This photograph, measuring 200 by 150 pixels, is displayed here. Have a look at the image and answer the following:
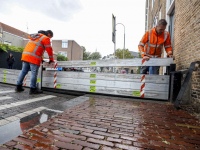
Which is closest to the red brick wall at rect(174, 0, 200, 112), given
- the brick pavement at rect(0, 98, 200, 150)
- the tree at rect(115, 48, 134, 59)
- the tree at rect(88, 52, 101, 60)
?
the brick pavement at rect(0, 98, 200, 150)

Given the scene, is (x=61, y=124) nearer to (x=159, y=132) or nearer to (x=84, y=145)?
(x=84, y=145)

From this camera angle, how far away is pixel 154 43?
4.33 m

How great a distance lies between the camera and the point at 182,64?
452 centimetres

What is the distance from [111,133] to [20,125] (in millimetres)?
1398

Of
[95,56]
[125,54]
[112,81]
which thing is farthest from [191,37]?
[95,56]

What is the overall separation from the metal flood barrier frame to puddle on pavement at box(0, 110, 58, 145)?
7.26ft

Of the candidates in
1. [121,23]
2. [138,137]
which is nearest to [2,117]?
[138,137]

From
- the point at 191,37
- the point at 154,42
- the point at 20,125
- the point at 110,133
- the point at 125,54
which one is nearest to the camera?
the point at 110,133

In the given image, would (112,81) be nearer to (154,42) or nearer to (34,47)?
(154,42)

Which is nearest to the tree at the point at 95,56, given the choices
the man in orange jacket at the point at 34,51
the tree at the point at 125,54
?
the tree at the point at 125,54

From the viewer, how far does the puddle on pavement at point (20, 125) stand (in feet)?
5.74

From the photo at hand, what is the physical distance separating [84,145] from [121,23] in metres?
25.7

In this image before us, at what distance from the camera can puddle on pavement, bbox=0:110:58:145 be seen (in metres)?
1.75

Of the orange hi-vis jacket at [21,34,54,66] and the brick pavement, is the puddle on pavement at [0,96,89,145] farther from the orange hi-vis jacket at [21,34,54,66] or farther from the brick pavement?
the orange hi-vis jacket at [21,34,54,66]
